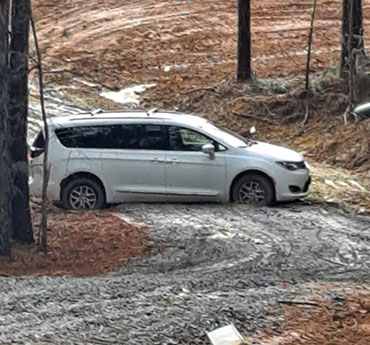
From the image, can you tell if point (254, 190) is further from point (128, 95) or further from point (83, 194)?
point (128, 95)

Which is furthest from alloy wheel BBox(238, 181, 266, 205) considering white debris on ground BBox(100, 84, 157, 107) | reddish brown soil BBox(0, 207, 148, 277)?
white debris on ground BBox(100, 84, 157, 107)

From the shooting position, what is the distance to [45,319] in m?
8.29

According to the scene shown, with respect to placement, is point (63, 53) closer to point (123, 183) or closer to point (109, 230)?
point (123, 183)

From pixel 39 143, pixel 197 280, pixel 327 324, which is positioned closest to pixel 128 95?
pixel 39 143

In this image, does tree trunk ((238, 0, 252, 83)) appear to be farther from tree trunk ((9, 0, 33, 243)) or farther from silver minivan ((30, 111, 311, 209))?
tree trunk ((9, 0, 33, 243))

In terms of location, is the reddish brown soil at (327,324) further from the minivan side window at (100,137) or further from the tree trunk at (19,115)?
the minivan side window at (100,137)

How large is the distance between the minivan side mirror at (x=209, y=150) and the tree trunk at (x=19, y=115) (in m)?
3.73

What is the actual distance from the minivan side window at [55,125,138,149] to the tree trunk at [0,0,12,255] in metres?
3.40

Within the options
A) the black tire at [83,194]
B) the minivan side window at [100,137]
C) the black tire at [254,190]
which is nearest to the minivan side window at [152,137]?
the minivan side window at [100,137]

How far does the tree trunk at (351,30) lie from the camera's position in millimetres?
21312

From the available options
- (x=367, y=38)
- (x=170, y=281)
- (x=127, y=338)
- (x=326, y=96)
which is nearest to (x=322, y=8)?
(x=367, y=38)

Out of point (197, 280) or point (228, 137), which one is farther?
point (228, 137)

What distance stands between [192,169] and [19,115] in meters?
3.97

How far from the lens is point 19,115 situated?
12281mm
